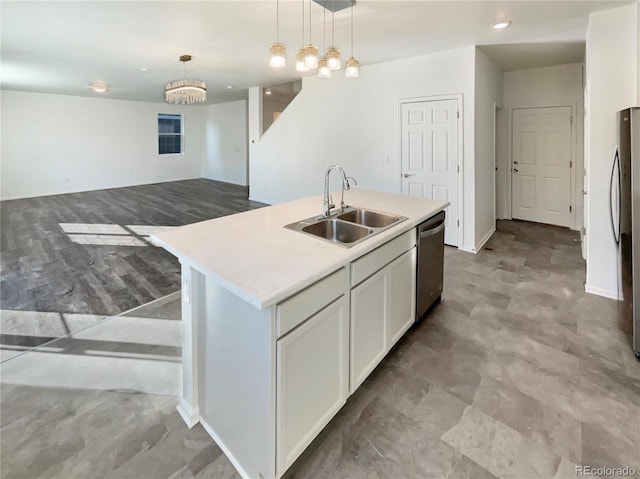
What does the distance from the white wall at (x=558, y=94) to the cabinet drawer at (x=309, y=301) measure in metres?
5.67

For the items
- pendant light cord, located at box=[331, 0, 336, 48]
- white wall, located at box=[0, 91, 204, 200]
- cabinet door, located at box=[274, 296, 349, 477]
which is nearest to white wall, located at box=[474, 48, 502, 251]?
pendant light cord, located at box=[331, 0, 336, 48]

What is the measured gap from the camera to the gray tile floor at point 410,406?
161cm

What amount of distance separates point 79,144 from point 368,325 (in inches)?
428

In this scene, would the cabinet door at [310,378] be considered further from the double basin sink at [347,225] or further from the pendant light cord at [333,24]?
the pendant light cord at [333,24]

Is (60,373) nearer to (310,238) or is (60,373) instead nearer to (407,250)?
(310,238)

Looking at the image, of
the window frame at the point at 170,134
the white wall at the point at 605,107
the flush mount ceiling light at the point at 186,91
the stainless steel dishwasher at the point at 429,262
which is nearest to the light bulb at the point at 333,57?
the stainless steel dishwasher at the point at 429,262

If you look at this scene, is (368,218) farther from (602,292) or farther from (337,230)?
(602,292)

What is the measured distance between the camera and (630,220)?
2482 mm

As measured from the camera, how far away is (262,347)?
4.52 feet

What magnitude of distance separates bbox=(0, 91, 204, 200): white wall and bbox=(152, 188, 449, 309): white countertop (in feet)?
31.8

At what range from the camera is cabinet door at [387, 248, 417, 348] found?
2.26 m

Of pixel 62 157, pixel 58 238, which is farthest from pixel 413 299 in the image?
pixel 62 157

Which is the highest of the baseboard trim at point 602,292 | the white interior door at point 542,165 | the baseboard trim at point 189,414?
the white interior door at point 542,165

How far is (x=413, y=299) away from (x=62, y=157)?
10.7m
